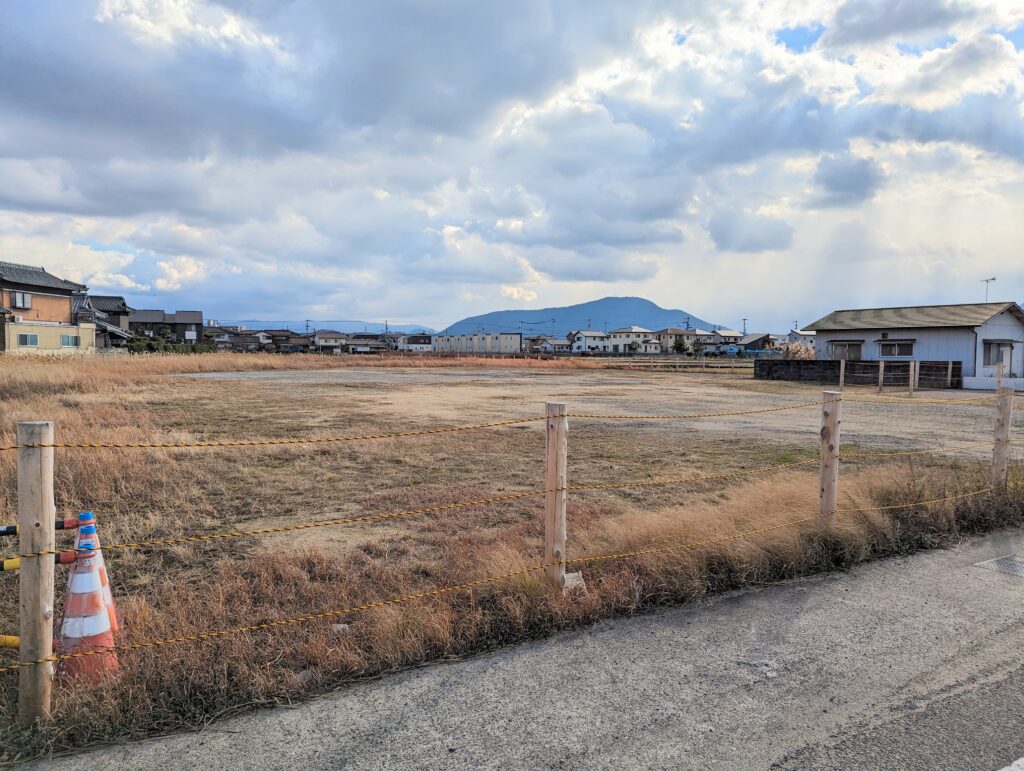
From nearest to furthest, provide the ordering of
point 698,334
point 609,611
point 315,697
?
point 315,697 < point 609,611 < point 698,334

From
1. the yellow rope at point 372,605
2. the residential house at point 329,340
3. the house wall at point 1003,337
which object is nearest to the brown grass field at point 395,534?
the yellow rope at point 372,605

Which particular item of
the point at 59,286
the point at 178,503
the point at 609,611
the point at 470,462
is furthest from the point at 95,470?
the point at 59,286

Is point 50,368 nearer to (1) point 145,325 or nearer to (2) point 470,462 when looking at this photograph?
(2) point 470,462

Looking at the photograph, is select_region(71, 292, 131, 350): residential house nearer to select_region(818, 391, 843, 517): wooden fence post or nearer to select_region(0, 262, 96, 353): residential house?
select_region(0, 262, 96, 353): residential house

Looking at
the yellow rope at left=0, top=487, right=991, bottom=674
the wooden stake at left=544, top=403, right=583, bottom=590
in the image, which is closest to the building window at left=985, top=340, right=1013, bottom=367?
the yellow rope at left=0, top=487, right=991, bottom=674

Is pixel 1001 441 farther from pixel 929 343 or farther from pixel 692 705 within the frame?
pixel 929 343

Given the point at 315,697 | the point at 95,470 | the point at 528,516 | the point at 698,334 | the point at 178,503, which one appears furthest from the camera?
the point at 698,334

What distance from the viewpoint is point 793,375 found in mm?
35906

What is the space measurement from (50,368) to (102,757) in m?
25.9

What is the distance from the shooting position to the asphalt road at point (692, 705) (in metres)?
2.72

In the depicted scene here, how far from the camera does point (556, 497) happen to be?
420 cm

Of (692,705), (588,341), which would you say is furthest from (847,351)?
(588,341)

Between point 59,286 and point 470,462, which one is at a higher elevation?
point 59,286

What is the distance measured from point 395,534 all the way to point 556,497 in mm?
2576
